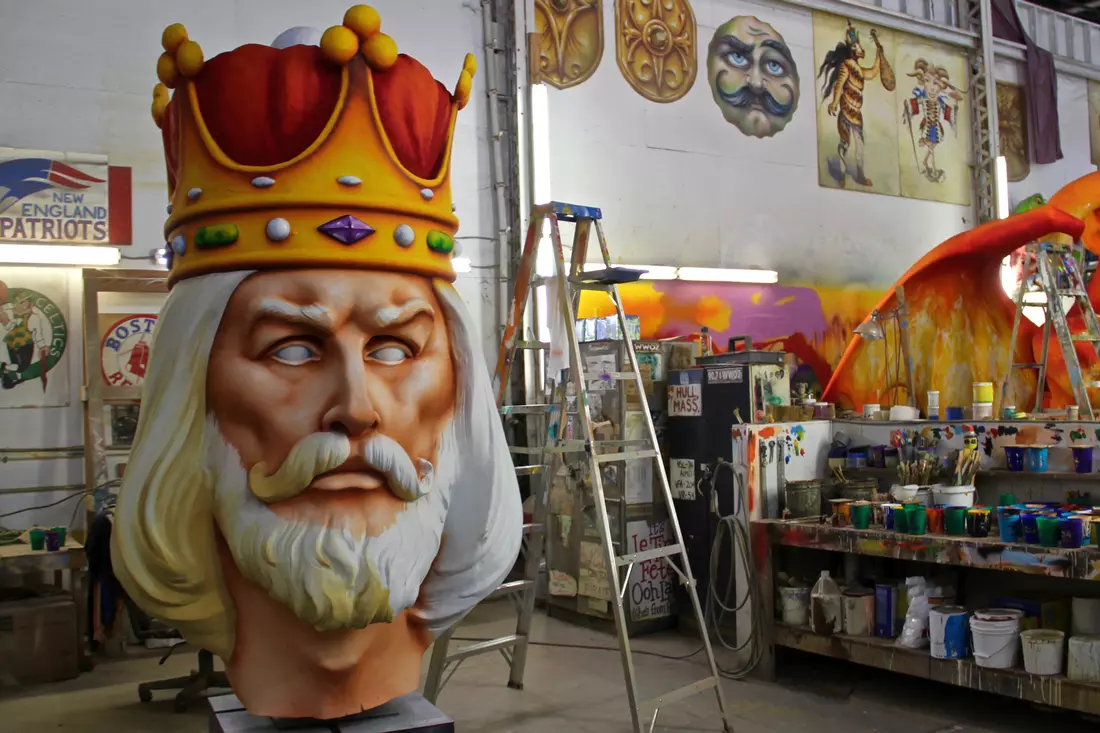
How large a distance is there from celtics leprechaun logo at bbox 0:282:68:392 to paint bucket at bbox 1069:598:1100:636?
17.6 ft

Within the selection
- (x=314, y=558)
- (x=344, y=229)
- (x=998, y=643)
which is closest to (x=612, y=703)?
(x=998, y=643)

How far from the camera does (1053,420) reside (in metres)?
4.23

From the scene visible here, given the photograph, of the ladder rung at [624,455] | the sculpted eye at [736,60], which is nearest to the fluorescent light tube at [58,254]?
the ladder rung at [624,455]

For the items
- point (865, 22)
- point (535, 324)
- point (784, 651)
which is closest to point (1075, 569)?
point (784, 651)

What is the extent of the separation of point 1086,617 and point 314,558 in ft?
10.4

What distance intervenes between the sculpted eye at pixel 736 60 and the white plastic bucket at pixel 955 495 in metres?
4.91

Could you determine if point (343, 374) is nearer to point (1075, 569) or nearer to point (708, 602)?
point (1075, 569)

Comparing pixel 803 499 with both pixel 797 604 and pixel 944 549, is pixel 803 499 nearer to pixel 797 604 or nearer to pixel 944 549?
pixel 797 604

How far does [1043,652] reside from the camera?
3.67m

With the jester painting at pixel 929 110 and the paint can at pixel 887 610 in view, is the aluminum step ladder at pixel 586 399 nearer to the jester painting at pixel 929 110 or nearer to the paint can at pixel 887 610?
the paint can at pixel 887 610

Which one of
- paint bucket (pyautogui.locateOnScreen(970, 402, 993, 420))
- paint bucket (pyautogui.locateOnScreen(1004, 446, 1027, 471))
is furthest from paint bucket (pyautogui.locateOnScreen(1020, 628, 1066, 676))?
paint bucket (pyautogui.locateOnScreen(970, 402, 993, 420))

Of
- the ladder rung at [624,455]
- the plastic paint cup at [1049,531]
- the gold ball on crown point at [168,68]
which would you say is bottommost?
the plastic paint cup at [1049,531]

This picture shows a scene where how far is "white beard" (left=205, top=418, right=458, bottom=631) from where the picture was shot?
1.89 m

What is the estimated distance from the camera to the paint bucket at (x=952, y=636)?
392cm
